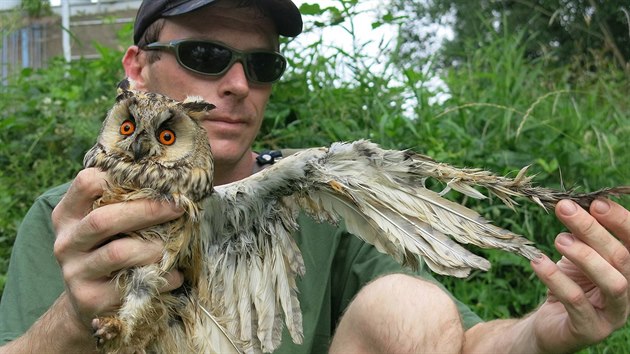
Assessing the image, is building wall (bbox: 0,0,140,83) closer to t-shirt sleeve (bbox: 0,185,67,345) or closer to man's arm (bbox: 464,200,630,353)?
t-shirt sleeve (bbox: 0,185,67,345)

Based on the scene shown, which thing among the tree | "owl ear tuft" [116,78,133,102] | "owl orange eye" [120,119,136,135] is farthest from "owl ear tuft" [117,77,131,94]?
the tree

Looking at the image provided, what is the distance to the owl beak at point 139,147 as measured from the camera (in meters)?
2.44

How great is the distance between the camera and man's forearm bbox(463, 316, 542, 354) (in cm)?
241

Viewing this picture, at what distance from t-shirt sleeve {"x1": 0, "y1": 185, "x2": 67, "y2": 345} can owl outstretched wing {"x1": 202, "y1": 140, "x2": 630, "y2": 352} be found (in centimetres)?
66

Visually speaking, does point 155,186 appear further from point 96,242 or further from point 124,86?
point 124,86

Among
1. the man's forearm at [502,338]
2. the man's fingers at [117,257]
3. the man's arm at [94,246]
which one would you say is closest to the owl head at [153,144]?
the man's arm at [94,246]

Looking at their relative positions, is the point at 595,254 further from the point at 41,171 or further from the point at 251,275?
the point at 41,171

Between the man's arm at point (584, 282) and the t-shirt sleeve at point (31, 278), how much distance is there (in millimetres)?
1651

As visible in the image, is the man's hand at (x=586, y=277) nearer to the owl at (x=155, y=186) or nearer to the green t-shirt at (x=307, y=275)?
the green t-shirt at (x=307, y=275)

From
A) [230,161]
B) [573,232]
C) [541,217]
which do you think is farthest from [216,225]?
[541,217]

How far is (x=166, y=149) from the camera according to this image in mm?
2531

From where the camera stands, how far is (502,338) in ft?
8.27

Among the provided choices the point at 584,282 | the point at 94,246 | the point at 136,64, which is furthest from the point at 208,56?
the point at 584,282

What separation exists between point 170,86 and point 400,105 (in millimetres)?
2095
